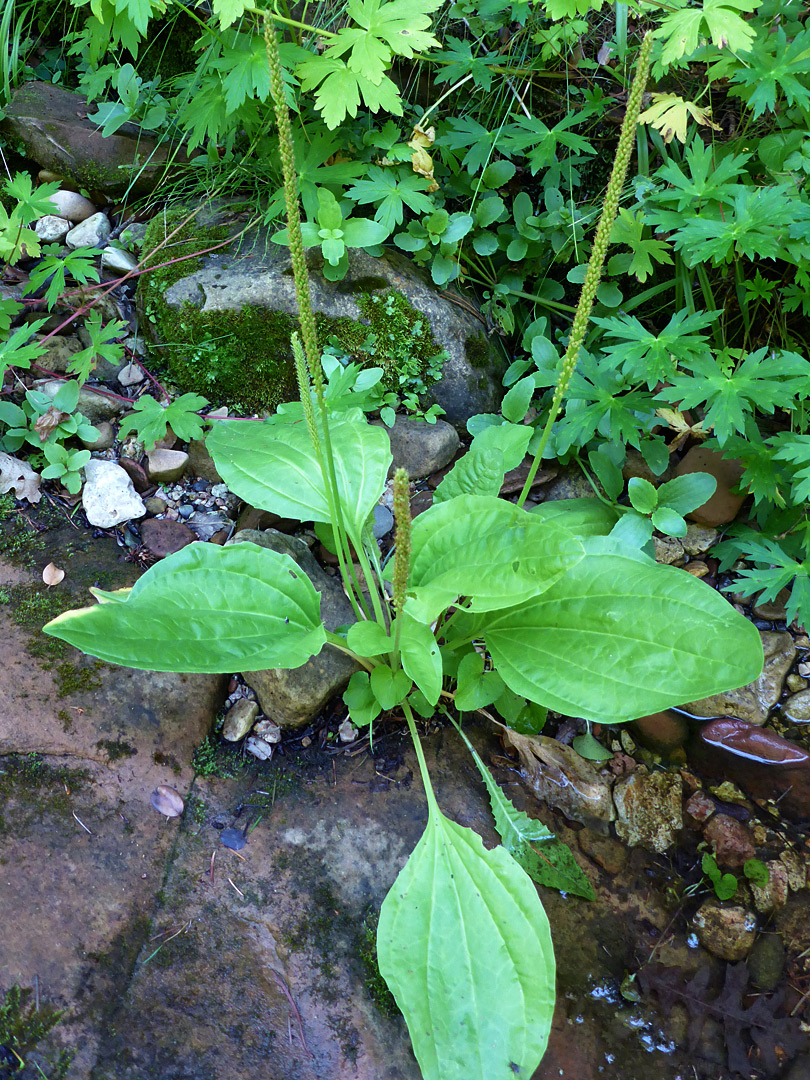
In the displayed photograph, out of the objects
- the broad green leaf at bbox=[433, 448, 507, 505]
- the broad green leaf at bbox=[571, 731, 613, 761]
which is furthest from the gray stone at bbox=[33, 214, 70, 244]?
the broad green leaf at bbox=[571, 731, 613, 761]

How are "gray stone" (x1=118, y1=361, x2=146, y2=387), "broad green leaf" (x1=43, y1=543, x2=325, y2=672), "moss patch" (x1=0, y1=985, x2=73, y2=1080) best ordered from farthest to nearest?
1. "gray stone" (x1=118, y1=361, x2=146, y2=387)
2. "broad green leaf" (x1=43, y1=543, x2=325, y2=672)
3. "moss patch" (x1=0, y1=985, x2=73, y2=1080)

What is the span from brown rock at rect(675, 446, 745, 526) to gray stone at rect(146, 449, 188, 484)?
1.82 meters

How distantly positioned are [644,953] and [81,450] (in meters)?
2.35

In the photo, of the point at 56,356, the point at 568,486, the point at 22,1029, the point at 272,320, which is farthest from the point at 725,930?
the point at 56,356

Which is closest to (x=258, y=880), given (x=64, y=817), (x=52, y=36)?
(x=64, y=817)

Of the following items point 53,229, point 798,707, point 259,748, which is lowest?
point 259,748

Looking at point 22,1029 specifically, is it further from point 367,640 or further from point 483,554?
point 483,554

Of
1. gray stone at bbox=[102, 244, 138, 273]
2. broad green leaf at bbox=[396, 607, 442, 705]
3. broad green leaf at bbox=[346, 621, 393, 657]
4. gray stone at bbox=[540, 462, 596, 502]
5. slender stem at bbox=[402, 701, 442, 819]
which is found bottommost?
slender stem at bbox=[402, 701, 442, 819]

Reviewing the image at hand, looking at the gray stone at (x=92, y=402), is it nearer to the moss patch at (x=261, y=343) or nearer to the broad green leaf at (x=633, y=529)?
the moss patch at (x=261, y=343)

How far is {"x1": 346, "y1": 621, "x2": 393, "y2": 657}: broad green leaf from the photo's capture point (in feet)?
5.78

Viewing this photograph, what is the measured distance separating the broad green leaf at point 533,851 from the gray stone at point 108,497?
55.0 inches

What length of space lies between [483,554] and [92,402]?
5.58 feet

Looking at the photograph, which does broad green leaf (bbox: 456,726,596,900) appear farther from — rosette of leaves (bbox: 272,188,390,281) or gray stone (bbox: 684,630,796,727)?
rosette of leaves (bbox: 272,188,390,281)

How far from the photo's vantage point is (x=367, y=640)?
70.2 inches
